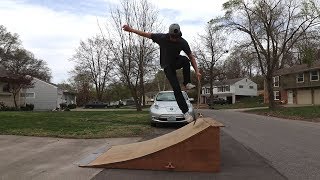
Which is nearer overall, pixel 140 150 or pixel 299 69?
pixel 140 150

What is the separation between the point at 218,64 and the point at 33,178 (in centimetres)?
7317

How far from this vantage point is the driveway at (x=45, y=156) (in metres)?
6.55

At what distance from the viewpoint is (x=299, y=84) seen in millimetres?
64062

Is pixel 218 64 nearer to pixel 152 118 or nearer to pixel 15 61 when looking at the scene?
pixel 15 61

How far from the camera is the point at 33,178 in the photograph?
6.26 meters

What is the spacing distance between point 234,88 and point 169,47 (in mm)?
91697

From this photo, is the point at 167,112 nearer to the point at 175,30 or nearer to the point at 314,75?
the point at 175,30

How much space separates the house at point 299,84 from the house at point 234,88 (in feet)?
80.3

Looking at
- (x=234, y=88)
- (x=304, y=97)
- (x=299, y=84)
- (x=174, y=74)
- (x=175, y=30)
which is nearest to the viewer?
(x=175, y=30)

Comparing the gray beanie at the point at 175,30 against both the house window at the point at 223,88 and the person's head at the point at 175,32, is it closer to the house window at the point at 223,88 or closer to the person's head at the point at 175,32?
the person's head at the point at 175,32

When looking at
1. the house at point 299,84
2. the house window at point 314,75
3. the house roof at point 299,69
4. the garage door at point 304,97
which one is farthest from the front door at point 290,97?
the house window at point 314,75

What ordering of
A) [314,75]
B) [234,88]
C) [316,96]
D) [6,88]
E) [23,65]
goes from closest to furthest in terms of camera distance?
[6,88] < [314,75] < [316,96] < [23,65] < [234,88]

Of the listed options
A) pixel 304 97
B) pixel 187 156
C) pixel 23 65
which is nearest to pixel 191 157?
pixel 187 156

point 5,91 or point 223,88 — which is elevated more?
point 223,88
